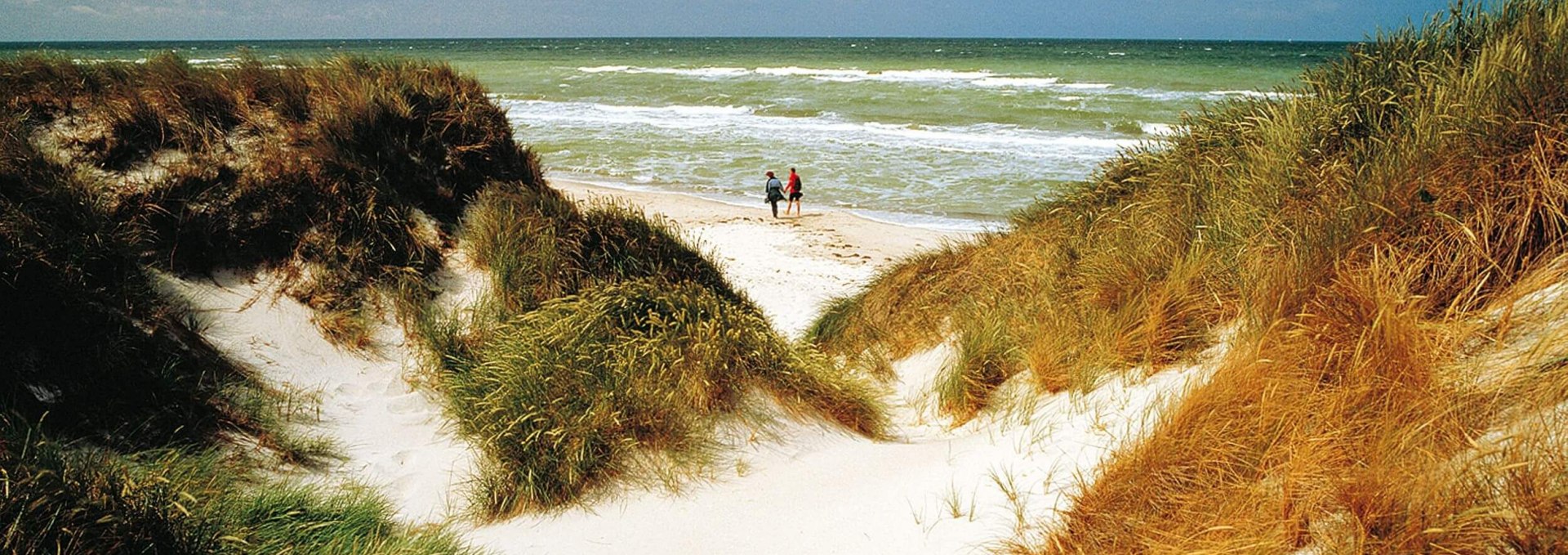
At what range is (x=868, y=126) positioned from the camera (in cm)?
2681

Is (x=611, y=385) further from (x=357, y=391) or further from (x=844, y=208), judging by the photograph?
(x=844, y=208)

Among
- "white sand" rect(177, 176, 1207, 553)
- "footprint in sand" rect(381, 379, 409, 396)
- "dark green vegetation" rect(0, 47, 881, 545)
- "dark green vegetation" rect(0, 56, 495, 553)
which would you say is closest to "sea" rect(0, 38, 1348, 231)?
"dark green vegetation" rect(0, 56, 495, 553)

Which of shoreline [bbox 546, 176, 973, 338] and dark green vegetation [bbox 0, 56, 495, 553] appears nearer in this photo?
dark green vegetation [bbox 0, 56, 495, 553]

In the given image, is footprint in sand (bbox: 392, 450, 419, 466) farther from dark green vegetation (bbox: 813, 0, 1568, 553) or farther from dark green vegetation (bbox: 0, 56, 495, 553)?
dark green vegetation (bbox: 813, 0, 1568, 553)

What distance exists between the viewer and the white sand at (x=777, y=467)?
3.40 m

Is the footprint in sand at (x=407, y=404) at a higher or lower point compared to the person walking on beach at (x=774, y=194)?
lower

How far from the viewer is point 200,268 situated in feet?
18.2

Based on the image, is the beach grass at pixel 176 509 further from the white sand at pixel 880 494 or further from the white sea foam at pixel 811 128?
the white sea foam at pixel 811 128

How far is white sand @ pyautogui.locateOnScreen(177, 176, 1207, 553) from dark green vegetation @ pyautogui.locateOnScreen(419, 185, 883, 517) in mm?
229

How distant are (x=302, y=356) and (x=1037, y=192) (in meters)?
14.8

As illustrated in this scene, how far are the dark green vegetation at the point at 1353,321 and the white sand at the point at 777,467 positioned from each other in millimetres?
296

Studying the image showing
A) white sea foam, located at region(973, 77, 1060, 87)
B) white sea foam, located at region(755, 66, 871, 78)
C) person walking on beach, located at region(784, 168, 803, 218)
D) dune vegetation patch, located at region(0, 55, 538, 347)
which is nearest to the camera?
dune vegetation patch, located at region(0, 55, 538, 347)

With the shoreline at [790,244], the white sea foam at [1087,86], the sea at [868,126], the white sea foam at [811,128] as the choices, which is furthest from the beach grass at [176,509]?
the white sea foam at [1087,86]

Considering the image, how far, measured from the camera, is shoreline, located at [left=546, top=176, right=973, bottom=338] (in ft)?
35.1
